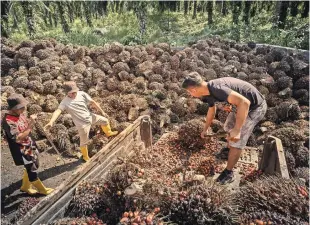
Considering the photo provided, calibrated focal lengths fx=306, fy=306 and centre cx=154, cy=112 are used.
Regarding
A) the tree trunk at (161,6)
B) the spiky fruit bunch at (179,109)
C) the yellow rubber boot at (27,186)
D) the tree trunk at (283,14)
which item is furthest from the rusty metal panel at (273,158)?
the tree trunk at (161,6)

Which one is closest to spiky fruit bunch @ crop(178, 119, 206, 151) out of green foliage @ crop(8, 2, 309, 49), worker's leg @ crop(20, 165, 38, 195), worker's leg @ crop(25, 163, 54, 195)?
worker's leg @ crop(25, 163, 54, 195)

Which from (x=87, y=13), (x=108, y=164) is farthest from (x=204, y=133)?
(x=87, y=13)

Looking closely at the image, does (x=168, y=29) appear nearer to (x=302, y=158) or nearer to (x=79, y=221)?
(x=302, y=158)

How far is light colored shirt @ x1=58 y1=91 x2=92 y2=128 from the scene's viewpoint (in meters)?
5.16

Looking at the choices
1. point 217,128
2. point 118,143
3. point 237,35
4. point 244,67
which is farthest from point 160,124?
point 237,35

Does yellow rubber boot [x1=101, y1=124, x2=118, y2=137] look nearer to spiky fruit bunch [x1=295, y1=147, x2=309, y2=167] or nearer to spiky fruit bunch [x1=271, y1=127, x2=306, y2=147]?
spiky fruit bunch [x1=271, y1=127, x2=306, y2=147]

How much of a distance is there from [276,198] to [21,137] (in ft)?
11.4

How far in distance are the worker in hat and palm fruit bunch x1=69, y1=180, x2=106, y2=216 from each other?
167 cm

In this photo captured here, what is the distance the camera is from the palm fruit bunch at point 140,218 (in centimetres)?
283

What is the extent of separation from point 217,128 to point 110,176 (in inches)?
135

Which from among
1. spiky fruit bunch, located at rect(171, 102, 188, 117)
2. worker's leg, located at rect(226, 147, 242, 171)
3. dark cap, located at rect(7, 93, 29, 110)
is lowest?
spiky fruit bunch, located at rect(171, 102, 188, 117)

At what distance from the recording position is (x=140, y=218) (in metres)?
2.88

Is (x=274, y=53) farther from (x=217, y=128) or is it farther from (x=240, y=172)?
(x=240, y=172)

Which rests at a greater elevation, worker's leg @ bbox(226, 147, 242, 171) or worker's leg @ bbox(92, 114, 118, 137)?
worker's leg @ bbox(226, 147, 242, 171)
